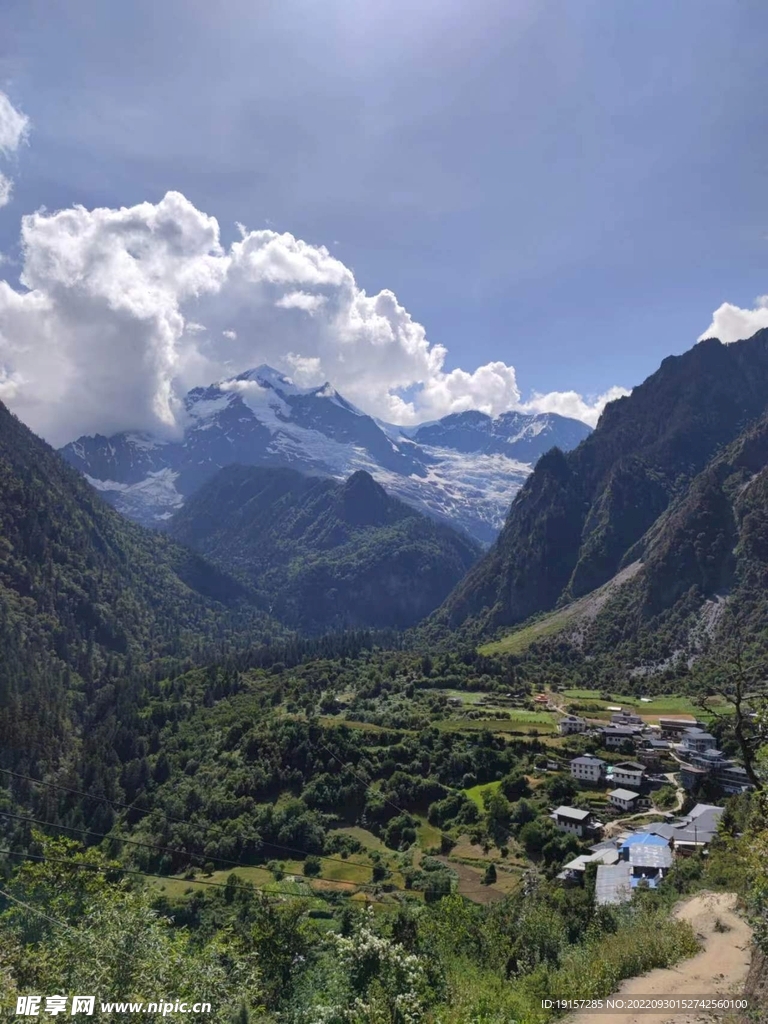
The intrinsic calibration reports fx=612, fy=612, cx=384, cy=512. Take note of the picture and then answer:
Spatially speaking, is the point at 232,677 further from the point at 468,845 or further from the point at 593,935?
the point at 593,935

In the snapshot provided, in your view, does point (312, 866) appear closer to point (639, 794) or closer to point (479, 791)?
point (479, 791)

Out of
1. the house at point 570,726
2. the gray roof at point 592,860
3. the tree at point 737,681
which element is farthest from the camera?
the house at point 570,726

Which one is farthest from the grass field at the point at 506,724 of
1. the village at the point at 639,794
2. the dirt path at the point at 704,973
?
the dirt path at the point at 704,973

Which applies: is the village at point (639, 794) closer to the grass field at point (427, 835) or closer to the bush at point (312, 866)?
the grass field at point (427, 835)

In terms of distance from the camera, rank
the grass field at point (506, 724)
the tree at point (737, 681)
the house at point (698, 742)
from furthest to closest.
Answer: the grass field at point (506, 724)
the house at point (698, 742)
the tree at point (737, 681)

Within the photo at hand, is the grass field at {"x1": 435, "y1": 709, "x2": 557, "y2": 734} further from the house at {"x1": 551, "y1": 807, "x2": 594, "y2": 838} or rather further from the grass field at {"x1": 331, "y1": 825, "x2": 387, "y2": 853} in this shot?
the house at {"x1": 551, "y1": 807, "x2": 594, "y2": 838}

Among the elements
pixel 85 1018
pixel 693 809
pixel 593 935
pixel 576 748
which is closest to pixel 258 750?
pixel 576 748
